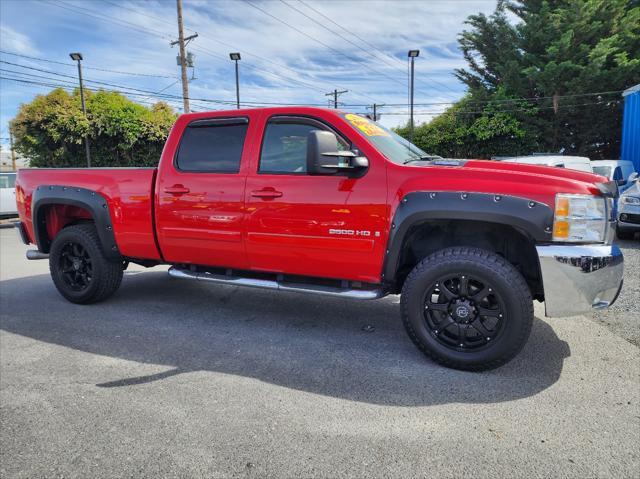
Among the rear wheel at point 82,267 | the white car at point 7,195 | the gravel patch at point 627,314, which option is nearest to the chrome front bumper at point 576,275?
the gravel patch at point 627,314

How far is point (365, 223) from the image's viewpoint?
3516mm

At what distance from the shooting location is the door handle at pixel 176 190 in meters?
4.27

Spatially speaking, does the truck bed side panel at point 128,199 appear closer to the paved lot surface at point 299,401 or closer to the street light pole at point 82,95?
the paved lot surface at point 299,401

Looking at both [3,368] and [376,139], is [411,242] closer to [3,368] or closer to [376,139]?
[376,139]

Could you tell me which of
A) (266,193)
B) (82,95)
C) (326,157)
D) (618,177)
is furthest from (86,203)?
(82,95)

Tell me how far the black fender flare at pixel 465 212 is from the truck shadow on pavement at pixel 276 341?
2.50 feet

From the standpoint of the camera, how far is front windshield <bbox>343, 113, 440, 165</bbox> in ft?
12.3

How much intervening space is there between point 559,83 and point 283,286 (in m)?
22.8

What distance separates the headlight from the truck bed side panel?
11.5ft

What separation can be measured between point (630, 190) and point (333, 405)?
868cm

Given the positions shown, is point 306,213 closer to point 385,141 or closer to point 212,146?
point 385,141

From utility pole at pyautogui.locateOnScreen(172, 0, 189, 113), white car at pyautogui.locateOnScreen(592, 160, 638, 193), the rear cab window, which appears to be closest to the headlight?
the rear cab window

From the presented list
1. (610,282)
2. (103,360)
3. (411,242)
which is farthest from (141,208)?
(610,282)

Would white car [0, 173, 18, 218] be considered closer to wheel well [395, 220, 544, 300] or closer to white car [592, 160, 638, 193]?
wheel well [395, 220, 544, 300]
